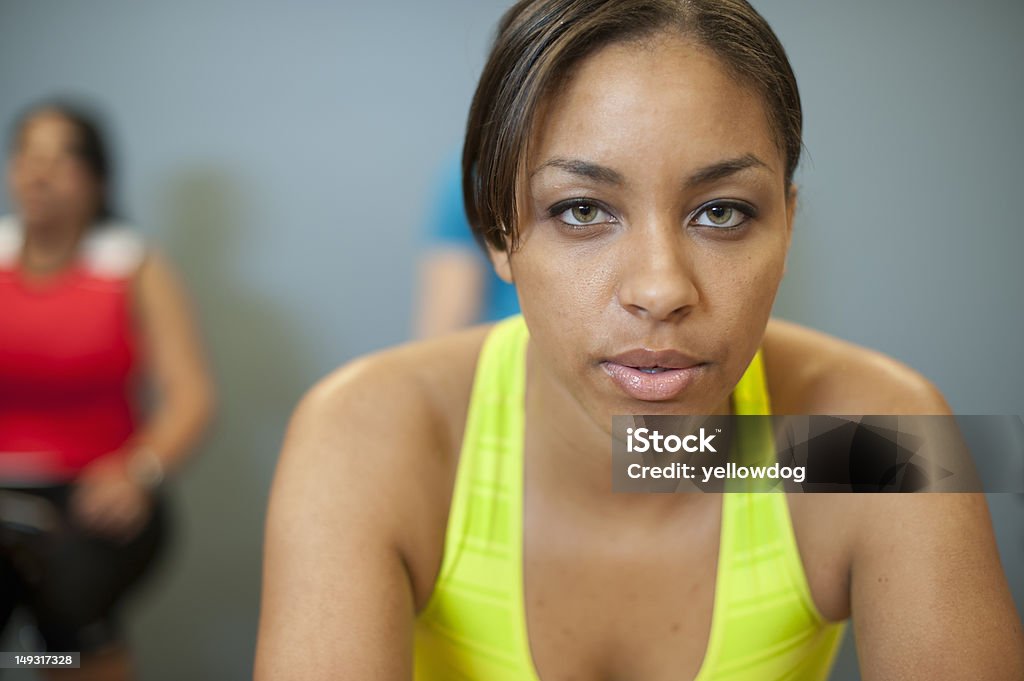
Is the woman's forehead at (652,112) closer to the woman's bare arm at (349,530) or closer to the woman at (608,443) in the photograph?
the woman at (608,443)

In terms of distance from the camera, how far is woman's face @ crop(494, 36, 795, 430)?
0.46 metres

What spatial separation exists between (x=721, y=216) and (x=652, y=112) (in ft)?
0.23

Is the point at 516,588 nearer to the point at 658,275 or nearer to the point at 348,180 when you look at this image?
the point at 658,275

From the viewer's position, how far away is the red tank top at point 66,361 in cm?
127

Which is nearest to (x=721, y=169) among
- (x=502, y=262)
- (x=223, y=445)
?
(x=502, y=262)

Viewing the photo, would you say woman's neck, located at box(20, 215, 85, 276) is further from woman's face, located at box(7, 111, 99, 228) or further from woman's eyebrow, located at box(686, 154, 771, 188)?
woman's eyebrow, located at box(686, 154, 771, 188)

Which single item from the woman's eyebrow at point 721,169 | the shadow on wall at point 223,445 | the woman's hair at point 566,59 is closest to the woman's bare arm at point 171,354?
the shadow on wall at point 223,445

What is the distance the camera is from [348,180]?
1.57m

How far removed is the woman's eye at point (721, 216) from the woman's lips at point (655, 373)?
2.8 inches

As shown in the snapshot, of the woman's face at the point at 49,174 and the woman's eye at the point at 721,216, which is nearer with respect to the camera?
the woman's eye at the point at 721,216

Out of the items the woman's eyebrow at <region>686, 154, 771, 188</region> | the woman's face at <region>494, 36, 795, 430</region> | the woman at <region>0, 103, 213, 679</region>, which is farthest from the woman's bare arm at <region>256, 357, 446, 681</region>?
the woman at <region>0, 103, 213, 679</region>

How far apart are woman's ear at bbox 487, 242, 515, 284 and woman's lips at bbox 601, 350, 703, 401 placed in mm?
105

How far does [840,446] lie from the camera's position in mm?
569

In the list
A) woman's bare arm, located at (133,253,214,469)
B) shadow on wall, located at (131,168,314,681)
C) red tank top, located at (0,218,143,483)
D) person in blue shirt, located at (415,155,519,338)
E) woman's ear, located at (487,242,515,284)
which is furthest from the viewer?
shadow on wall, located at (131,168,314,681)
